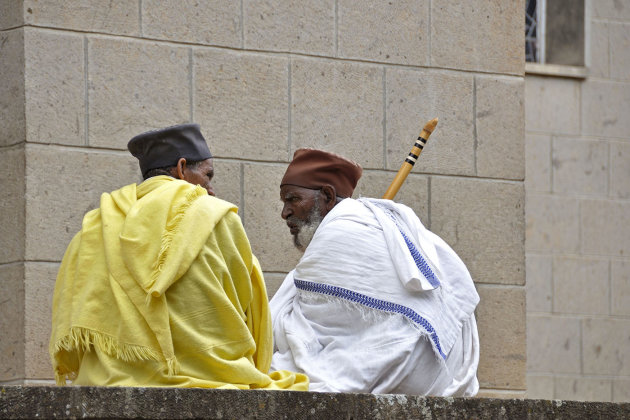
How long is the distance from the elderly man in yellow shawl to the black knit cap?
0.52m

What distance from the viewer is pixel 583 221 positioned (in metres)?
12.3

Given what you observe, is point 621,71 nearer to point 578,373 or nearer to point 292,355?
point 578,373

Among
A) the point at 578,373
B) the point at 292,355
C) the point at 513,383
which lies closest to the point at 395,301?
the point at 292,355

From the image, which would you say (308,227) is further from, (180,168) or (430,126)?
(180,168)

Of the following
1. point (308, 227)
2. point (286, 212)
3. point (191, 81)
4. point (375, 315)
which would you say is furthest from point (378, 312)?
point (191, 81)

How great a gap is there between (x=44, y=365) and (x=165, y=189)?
210cm

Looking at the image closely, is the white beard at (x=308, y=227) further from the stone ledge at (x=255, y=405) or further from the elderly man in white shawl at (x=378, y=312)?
the stone ledge at (x=255, y=405)

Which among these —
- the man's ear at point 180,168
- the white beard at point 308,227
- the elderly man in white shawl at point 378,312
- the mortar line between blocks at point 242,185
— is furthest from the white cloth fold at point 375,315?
the mortar line between blocks at point 242,185

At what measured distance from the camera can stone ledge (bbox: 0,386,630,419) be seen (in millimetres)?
5086

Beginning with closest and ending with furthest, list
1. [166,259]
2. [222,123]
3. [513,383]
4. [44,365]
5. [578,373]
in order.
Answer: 1. [166,259]
2. [44,365]
3. [222,123]
4. [513,383]
5. [578,373]

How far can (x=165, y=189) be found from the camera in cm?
628

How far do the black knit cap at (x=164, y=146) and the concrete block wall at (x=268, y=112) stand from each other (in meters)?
1.44

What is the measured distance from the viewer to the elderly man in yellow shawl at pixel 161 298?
598 cm

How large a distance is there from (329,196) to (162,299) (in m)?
2.39
